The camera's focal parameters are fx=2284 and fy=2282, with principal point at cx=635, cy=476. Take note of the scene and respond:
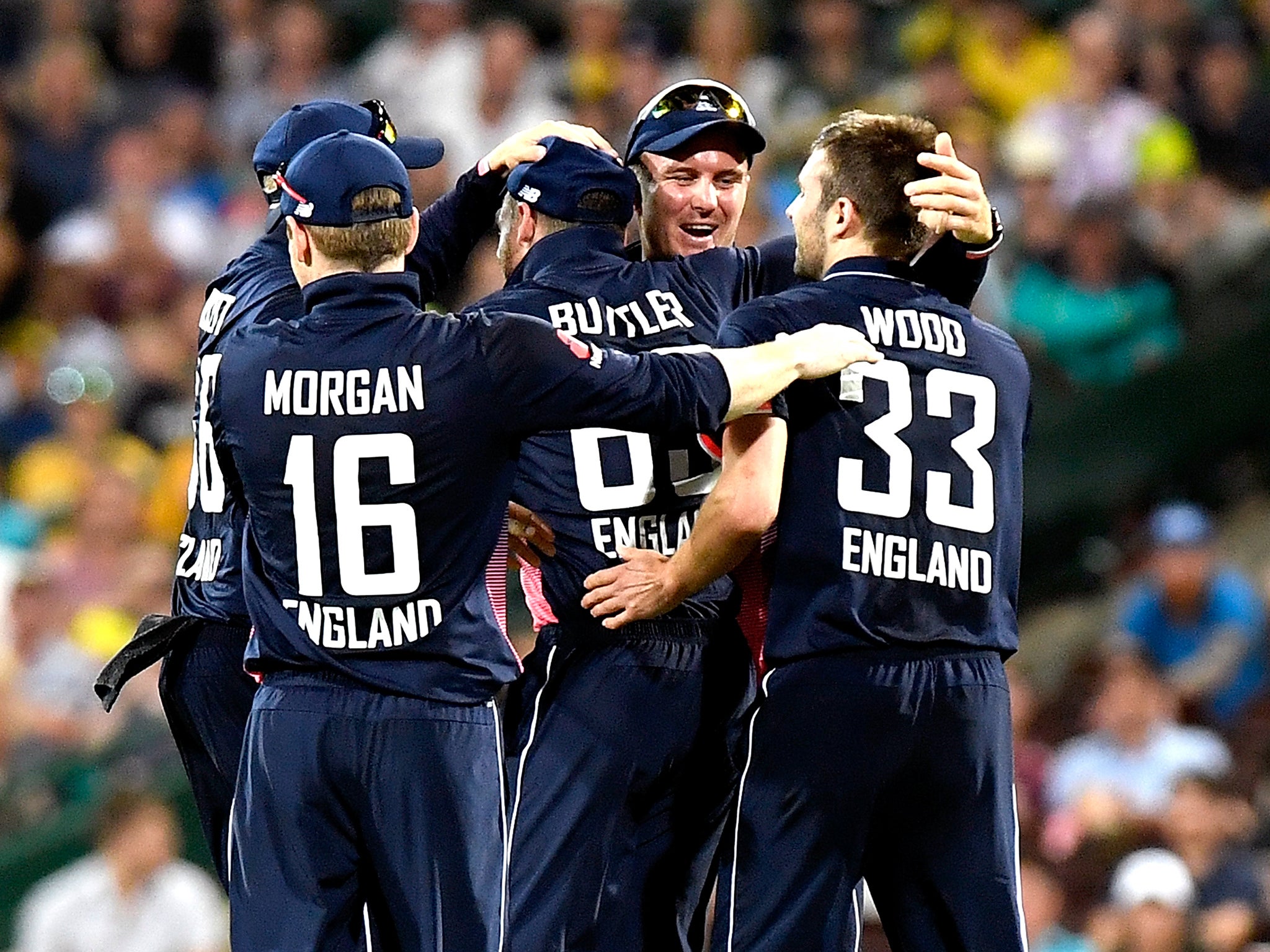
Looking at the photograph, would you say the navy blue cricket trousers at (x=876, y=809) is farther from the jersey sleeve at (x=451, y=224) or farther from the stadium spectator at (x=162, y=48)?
the stadium spectator at (x=162, y=48)

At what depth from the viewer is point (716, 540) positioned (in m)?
4.78

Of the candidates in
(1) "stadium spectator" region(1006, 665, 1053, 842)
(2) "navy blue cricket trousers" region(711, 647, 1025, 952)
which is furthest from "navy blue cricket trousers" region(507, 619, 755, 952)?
(1) "stadium spectator" region(1006, 665, 1053, 842)

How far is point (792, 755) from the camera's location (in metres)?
4.67

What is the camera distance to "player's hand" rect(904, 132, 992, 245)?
4762mm

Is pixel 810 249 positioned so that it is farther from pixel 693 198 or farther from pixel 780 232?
pixel 780 232

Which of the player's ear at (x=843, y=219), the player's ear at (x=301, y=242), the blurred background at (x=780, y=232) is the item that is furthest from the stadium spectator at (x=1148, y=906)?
the player's ear at (x=301, y=242)

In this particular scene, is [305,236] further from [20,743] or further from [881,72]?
[881,72]

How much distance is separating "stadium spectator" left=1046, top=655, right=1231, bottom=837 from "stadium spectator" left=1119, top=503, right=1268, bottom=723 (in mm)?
263

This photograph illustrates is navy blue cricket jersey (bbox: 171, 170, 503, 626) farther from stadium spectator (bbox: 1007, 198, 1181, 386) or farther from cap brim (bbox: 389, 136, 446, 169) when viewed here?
stadium spectator (bbox: 1007, 198, 1181, 386)

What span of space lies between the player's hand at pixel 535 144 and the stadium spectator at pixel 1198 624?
4389 mm

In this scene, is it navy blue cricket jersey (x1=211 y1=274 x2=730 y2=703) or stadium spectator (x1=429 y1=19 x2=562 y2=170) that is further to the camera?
stadium spectator (x1=429 y1=19 x2=562 y2=170)

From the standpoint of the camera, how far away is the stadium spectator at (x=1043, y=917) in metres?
7.69

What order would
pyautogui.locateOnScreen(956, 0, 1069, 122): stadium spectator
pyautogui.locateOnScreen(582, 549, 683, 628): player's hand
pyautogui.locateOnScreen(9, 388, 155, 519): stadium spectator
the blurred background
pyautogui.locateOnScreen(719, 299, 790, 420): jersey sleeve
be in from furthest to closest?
pyautogui.locateOnScreen(956, 0, 1069, 122): stadium spectator, pyautogui.locateOnScreen(9, 388, 155, 519): stadium spectator, the blurred background, pyautogui.locateOnScreen(582, 549, 683, 628): player's hand, pyautogui.locateOnScreen(719, 299, 790, 420): jersey sleeve

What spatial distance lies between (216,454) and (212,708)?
68cm
